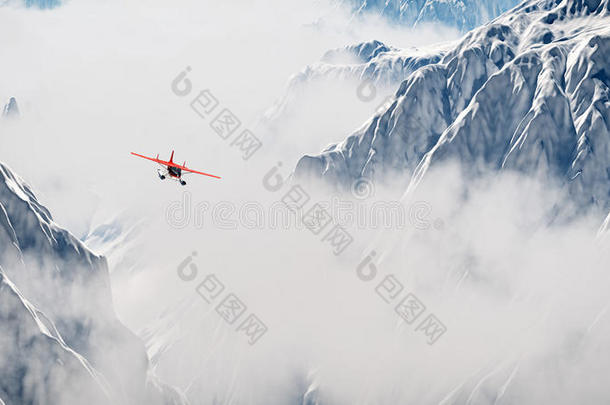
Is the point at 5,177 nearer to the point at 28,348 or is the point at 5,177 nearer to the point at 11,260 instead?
the point at 11,260

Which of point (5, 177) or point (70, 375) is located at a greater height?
point (5, 177)

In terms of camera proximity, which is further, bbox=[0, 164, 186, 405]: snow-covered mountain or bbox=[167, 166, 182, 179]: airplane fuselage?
bbox=[0, 164, 186, 405]: snow-covered mountain

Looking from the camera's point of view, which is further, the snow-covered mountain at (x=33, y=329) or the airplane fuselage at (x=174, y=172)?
the snow-covered mountain at (x=33, y=329)

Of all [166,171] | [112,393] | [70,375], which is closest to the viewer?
[166,171]

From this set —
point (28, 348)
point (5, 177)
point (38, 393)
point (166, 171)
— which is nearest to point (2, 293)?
point (28, 348)

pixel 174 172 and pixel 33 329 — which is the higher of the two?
pixel 174 172

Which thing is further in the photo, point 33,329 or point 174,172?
point 33,329

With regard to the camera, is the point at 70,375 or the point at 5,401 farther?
the point at 70,375

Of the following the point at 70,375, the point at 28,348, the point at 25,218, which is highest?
the point at 25,218

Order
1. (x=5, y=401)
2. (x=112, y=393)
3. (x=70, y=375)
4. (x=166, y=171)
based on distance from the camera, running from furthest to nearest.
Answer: (x=112, y=393)
(x=70, y=375)
(x=5, y=401)
(x=166, y=171)
